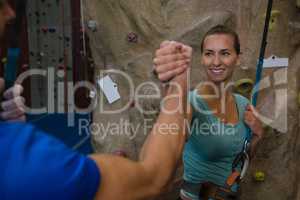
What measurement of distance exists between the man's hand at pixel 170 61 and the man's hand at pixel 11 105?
38 cm

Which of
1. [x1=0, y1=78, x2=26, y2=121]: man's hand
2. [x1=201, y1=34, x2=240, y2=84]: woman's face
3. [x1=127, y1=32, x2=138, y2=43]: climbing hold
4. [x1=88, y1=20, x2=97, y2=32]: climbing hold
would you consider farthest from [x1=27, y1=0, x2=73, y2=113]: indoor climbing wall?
[x1=0, y1=78, x2=26, y2=121]: man's hand

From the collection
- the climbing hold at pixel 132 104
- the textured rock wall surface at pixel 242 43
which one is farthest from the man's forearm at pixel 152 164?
the climbing hold at pixel 132 104

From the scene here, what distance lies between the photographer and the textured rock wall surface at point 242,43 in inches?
109

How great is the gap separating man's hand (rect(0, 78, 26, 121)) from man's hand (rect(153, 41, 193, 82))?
383mm

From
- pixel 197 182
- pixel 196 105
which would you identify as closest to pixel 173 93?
pixel 196 105

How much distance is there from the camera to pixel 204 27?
283cm

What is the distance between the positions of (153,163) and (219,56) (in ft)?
3.44

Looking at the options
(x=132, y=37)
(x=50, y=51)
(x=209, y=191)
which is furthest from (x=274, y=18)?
(x=50, y=51)

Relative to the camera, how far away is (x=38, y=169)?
77 centimetres

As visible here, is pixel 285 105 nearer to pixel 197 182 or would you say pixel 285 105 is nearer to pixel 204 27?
pixel 204 27

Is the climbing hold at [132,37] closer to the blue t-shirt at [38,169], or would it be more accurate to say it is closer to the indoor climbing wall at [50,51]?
the indoor climbing wall at [50,51]

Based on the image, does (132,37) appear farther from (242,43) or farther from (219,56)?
(219,56)

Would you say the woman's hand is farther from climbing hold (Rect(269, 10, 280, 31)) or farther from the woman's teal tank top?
climbing hold (Rect(269, 10, 280, 31))

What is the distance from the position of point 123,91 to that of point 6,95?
6.27ft
